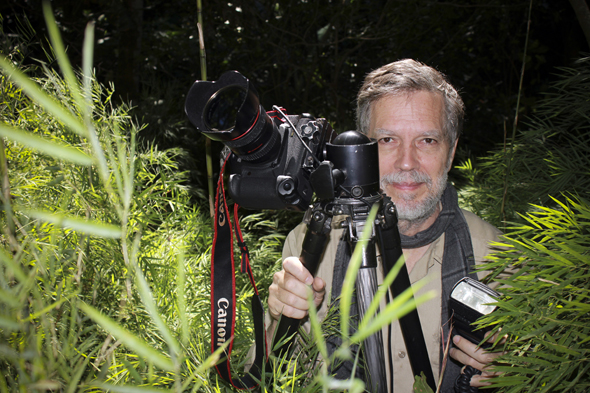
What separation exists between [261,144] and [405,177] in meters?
0.60

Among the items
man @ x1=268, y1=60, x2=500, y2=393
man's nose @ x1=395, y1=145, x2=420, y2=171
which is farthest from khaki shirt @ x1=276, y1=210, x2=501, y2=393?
man's nose @ x1=395, y1=145, x2=420, y2=171

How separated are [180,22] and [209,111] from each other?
254cm

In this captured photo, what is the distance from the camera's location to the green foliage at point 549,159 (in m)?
0.95

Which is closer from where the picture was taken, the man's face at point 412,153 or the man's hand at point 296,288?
the man's hand at point 296,288

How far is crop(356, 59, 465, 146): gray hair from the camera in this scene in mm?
1167

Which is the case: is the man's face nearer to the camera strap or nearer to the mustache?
the mustache

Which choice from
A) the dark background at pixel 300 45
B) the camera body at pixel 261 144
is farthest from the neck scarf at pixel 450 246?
the dark background at pixel 300 45

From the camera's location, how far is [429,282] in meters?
1.04

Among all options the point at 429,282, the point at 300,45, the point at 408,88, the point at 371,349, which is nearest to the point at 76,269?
the point at 371,349

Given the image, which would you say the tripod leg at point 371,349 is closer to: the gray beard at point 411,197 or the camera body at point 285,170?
the camera body at point 285,170

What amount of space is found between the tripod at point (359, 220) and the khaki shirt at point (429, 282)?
31 centimetres

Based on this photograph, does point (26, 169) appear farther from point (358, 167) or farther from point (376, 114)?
point (376, 114)

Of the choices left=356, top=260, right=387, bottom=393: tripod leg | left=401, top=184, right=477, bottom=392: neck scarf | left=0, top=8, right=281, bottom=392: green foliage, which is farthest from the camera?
left=401, top=184, right=477, bottom=392: neck scarf

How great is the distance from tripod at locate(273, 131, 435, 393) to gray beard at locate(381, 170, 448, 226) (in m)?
0.47
